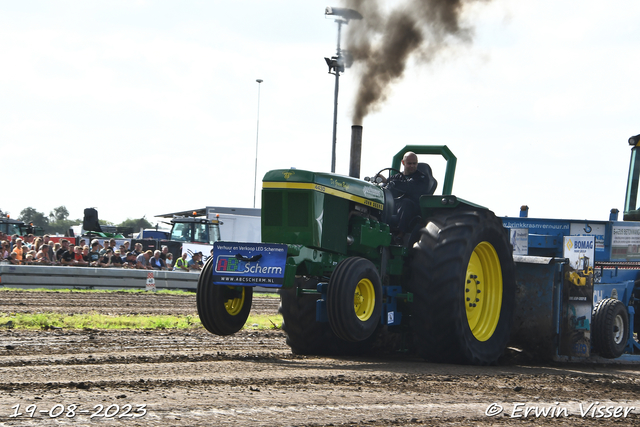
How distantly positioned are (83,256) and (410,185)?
15016 mm

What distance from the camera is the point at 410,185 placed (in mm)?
8703

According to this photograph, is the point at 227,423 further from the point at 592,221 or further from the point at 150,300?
the point at 150,300

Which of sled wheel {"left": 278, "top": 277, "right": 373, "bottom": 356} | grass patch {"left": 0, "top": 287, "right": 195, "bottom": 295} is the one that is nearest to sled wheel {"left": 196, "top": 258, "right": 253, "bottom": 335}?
sled wheel {"left": 278, "top": 277, "right": 373, "bottom": 356}

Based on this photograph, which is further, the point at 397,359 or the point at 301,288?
the point at 397,359

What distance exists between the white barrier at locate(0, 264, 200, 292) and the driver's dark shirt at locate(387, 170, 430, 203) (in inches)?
437

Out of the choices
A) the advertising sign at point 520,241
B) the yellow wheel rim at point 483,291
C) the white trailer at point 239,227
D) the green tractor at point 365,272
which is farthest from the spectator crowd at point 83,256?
the yellow wheel rim at point 483,291

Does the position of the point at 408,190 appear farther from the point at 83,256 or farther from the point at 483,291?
the point at 83,256

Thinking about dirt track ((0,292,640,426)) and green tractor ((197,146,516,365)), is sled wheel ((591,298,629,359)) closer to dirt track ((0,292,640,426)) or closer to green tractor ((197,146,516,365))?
dirt track ((0,292,640,426))

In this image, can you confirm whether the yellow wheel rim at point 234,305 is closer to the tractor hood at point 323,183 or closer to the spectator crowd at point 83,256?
the tractor hood at point 323,183

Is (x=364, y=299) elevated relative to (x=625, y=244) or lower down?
lower down

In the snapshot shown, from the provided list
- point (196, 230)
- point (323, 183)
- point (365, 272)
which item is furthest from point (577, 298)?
point (196, 230)

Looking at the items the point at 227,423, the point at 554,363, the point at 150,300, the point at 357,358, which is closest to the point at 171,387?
the point at 227,423

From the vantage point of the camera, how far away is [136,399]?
16.3 feet

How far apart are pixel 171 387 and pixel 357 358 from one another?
327 cm
